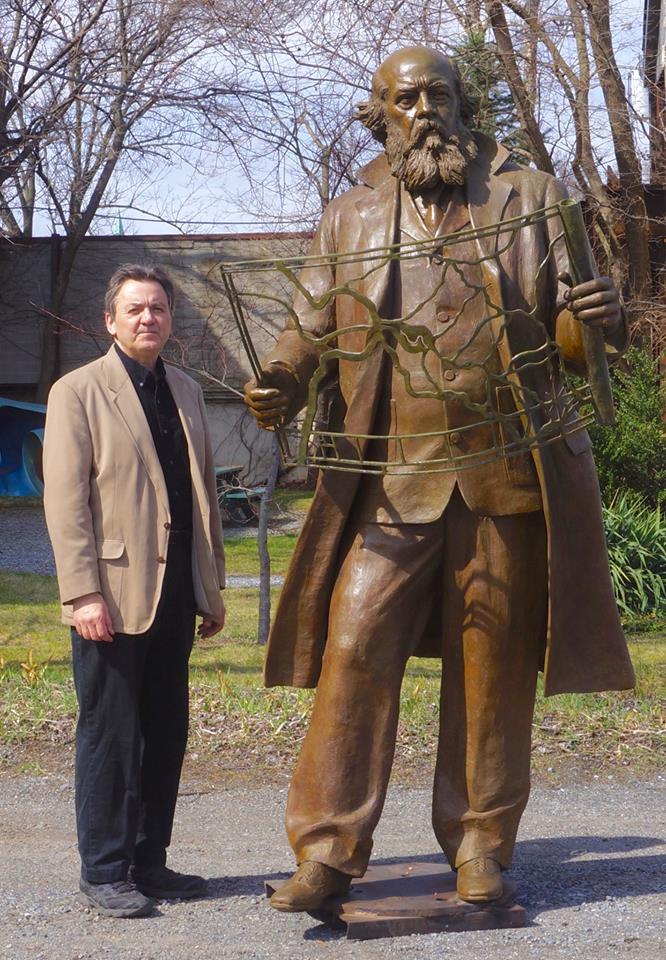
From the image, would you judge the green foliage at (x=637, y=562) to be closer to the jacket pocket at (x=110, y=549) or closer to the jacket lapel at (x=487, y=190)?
the jacket lapel at (x=487, y=190)

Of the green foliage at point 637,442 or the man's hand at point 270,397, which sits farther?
the green foliage at point 637,442

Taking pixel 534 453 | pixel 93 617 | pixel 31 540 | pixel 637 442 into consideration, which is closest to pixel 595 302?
pixel 534 453

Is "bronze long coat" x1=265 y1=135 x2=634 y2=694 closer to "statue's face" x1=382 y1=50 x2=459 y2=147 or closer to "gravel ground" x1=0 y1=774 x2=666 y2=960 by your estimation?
"statue's face" x1=382 y1=50 x2=459 y2=147

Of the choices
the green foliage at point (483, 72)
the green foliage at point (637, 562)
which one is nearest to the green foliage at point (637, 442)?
the green foliage at point (637, 562)

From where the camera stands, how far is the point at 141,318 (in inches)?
160

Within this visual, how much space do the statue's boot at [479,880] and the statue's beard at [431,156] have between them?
201 centimetres

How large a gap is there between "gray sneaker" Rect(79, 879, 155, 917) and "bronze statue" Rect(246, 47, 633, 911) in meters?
0.45

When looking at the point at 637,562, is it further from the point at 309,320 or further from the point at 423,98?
the point at 423,98

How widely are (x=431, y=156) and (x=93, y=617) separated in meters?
1.68

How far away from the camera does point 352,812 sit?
371 cm

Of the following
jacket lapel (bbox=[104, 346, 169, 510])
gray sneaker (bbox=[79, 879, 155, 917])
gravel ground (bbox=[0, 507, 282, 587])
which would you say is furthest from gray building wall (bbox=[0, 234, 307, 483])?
gray sneaker (bbox=[79, 879, 155, 917])

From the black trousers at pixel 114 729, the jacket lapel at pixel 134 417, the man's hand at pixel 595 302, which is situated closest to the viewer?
the man's hand at pixel 595 302

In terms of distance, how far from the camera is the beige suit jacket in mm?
3826

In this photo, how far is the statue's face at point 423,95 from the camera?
12.0 ft
